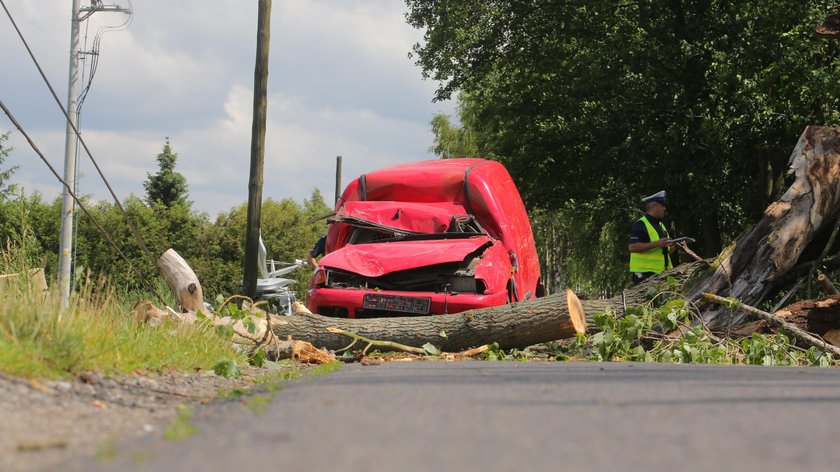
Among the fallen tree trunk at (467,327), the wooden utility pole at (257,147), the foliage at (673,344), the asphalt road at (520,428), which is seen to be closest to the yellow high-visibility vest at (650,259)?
the foliage at (673,344)

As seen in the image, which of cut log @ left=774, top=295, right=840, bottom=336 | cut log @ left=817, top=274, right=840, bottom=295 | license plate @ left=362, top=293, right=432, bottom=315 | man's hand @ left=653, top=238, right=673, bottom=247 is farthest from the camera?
man's hand @ left=653, top=238, right=673, bottom=247

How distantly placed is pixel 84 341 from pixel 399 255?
197 inches

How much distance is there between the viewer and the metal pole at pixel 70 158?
68.1 ft

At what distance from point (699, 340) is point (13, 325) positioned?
19.0ft

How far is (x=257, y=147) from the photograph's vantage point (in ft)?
50.6

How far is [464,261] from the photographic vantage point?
9875 millimetres

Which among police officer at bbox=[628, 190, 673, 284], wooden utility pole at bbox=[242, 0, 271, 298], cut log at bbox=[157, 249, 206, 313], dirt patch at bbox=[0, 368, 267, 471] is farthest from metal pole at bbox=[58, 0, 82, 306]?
dirt patch at bbox=[0, 368, 267, 471]

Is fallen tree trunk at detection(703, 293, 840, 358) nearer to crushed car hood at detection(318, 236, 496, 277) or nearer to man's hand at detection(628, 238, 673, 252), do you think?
man's hand at detection(628, 238, 673, 252)

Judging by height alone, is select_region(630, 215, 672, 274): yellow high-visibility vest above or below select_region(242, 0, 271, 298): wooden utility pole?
below

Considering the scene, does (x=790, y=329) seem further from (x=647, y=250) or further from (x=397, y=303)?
(x=397, y=303)

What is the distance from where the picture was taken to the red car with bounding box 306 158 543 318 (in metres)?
9.65

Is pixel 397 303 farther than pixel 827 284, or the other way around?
pixel 827 284

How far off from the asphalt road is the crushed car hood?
4392 millimetres

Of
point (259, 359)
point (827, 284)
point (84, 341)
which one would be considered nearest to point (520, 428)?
point (84, 341)
